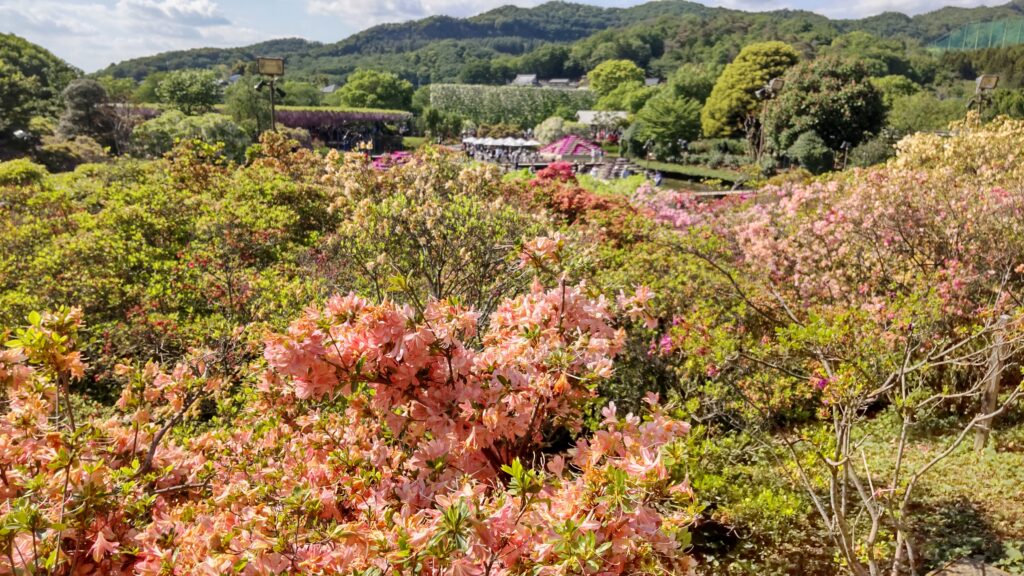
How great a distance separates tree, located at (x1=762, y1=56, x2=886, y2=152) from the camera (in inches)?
971

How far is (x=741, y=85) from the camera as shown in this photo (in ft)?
121

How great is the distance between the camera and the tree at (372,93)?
69.7 m

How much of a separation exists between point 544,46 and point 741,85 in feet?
297

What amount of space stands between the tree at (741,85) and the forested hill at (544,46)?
33.8 meters

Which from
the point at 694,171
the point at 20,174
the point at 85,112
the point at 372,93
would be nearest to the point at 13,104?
the point at 85,112

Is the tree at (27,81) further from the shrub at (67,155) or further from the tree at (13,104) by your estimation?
the shrub at (67,155)

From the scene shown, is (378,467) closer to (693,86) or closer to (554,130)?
(554,130)

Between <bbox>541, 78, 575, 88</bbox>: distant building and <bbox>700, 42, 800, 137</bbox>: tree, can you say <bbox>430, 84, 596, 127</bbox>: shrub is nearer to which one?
<bbox>700, 42, 800, 137</bbox>: tree

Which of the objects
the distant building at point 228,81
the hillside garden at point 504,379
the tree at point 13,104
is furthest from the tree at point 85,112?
the hillside garden at point 504,379

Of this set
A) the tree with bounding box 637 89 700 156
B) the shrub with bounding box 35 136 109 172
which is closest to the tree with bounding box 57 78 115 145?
the shrub with bounding box 35 136 109 172

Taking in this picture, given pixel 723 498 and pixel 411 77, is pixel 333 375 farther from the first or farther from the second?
pixel 411 77

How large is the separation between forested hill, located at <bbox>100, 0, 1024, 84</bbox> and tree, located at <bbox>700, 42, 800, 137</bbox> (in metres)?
33.8

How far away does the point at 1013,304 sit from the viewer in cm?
564

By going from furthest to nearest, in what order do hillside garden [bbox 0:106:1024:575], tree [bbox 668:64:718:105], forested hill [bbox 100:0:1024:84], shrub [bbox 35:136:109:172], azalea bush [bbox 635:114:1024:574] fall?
forested hill [bbox 100:0:1024:84] → tree [bbox 668:64:718:105] → shrub [bbox 35:136:109:172] → azalea bush [bbox 635:114:1024:574] → hillside garden [bbox 0:106:1024:575]
